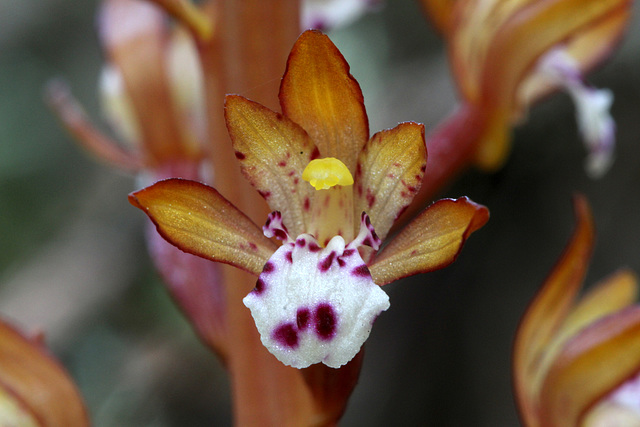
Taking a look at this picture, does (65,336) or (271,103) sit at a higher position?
(65,336)

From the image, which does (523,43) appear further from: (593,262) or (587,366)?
(593,262)

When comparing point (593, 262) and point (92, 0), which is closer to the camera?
point (593, 262)

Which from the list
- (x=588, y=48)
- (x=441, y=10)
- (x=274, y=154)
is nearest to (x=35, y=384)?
(x=274, y=154)

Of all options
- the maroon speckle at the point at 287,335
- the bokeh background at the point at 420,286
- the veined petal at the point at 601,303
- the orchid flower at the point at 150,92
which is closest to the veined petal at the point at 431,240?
the maroon speckle at the point at 287,335

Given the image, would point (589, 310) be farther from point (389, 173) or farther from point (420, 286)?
point (420, 286)

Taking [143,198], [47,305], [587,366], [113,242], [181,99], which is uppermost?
[113,242]

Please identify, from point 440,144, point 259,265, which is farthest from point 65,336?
point 259,265

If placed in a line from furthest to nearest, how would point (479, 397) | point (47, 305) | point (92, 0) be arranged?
point (92, 0) < point (479, 397) < point (47, 305)

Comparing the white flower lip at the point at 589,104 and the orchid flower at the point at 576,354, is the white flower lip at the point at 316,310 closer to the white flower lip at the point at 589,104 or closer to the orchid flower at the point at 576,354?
the orchid flower at the point at 576,354
